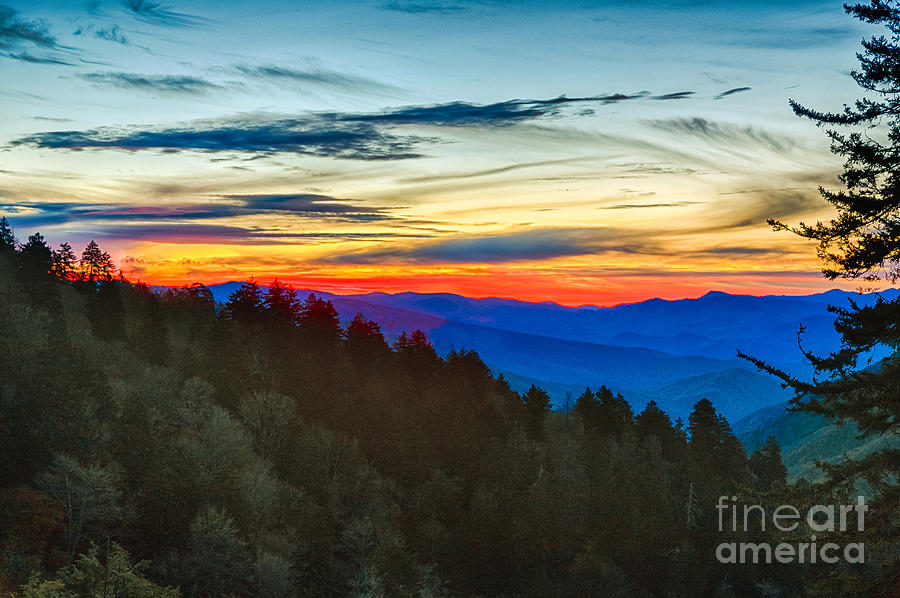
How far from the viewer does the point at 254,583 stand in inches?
1266

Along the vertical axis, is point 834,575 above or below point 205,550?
above

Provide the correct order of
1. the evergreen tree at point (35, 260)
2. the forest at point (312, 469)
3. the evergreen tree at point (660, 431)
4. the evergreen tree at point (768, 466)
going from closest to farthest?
the forest at point (312, 469)
the evergreen tree at point (35, 260)
the evergreen tree at point (660, 431)
the evergreen tree at point (768, 466)

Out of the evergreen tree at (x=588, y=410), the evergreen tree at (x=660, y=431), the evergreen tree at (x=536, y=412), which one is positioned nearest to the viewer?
the evergreen tree at (x=536, y=412)

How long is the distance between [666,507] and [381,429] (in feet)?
103

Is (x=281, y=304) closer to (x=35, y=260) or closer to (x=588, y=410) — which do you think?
(x=35, y=260)

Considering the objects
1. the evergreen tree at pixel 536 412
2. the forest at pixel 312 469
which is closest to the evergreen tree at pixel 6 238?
the forest at pixel 312 469

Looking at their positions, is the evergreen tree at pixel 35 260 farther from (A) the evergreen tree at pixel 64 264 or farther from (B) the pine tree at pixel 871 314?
(B) the pine tree at pixel 871 314

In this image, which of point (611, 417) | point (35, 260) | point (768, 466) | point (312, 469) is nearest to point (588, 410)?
point (611, 417)

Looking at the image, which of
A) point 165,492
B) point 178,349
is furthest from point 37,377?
point 178,349

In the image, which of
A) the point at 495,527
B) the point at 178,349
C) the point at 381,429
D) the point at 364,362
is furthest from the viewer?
the point at 364,362

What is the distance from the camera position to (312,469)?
51531 mm

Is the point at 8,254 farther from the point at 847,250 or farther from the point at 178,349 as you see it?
the point at 847,250

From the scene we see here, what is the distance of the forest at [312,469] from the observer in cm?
3177

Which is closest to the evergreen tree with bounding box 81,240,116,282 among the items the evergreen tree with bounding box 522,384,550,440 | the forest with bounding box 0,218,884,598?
the forest with bounding box 0,218,884,598
